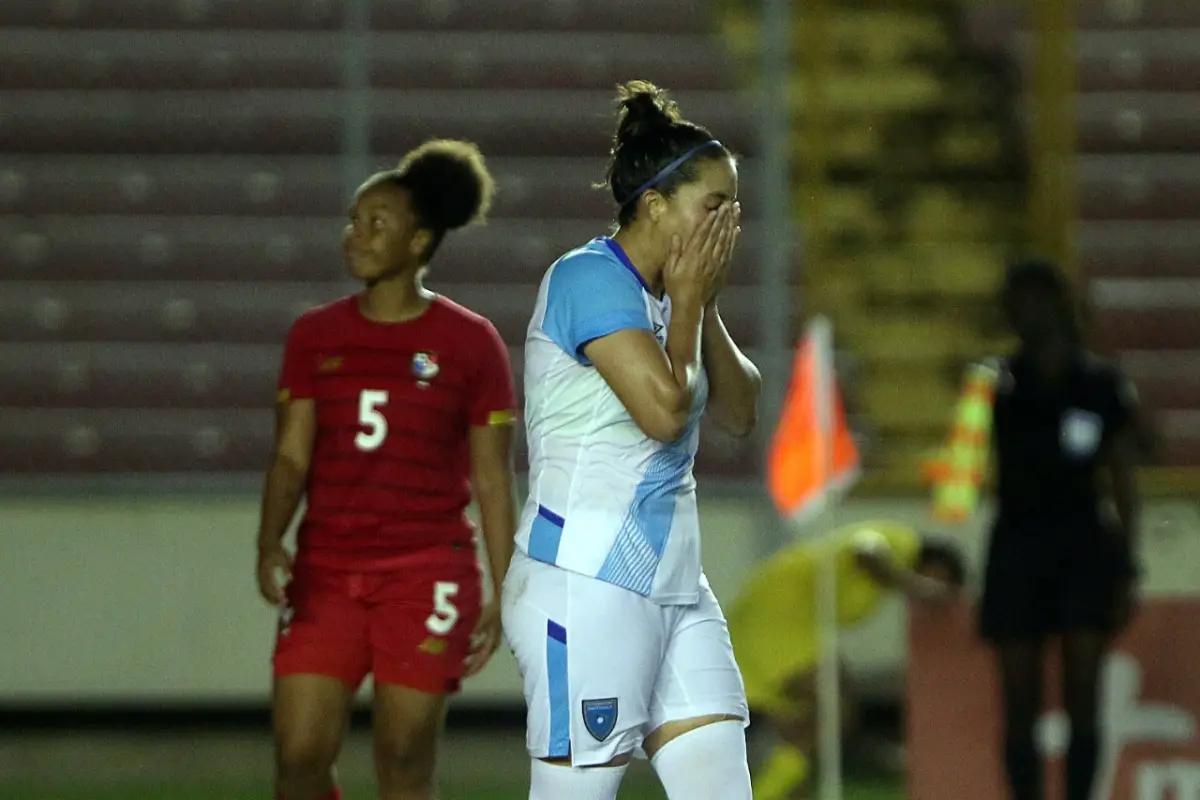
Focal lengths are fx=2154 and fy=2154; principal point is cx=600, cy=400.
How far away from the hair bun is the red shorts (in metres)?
1.42

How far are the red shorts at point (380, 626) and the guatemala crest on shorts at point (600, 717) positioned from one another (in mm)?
1240

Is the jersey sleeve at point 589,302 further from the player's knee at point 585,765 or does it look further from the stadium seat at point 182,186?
the stadium seat at point 182,186

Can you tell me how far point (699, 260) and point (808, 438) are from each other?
360 cm

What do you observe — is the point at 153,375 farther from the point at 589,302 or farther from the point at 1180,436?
the point at 589,302

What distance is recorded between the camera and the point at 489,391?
4934mm

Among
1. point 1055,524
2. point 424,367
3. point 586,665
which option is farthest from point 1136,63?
point 586,665

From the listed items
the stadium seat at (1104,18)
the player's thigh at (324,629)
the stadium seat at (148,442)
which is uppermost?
the stadium seat at (1104,18)

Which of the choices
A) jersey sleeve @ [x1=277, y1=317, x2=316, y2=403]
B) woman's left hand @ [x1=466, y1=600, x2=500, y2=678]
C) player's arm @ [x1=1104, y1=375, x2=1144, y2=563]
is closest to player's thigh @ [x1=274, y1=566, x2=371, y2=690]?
woman's left hand @ [x1=466, y1=600, x2=500, y2=678]

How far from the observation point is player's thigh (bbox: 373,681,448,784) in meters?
4.77

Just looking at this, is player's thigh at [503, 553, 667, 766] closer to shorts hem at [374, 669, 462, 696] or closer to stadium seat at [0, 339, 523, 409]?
shorts hem at [374, 669, 462, 696]

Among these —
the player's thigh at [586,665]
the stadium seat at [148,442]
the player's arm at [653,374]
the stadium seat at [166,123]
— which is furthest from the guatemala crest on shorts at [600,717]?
the stadium seat at [166,123]

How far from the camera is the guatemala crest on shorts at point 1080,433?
249 inches

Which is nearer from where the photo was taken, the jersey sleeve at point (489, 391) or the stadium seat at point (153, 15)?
the jersey sleeve at point (489, 391)

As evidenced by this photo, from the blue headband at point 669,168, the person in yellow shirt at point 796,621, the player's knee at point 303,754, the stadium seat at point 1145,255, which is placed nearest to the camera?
the blue headband at point 669,168
